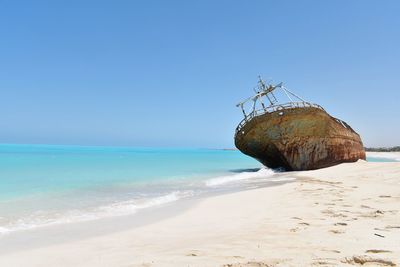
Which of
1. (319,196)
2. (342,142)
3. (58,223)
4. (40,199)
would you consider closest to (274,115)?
(342,142)

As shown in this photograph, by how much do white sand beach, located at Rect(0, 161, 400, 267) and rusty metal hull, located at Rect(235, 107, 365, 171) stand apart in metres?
8.79

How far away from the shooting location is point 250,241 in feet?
11.2

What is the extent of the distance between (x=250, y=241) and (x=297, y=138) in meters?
12.0

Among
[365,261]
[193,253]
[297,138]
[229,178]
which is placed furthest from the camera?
[297,138]

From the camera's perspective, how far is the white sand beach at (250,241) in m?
2.81

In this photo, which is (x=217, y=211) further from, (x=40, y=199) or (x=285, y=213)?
(x=40, y=199)

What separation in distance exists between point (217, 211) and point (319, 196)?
2.35m

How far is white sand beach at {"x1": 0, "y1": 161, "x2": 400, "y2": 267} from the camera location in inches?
111

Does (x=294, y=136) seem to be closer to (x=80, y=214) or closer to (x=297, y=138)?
(x=297, y=138)

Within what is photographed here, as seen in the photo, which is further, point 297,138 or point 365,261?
point 297,138

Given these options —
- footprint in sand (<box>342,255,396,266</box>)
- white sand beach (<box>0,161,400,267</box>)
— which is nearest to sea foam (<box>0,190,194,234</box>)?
white sand beach (<box>0,161,400,267</box>)

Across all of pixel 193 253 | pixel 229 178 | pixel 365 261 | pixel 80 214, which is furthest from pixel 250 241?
pixel 229 178

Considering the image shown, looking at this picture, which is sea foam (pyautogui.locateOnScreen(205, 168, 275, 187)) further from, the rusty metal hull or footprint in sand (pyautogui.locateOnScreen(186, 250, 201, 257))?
footprint in sand (pyautogui.locateOnScreen(186, 250, 201, 257))

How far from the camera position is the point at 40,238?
4184 millimetres
